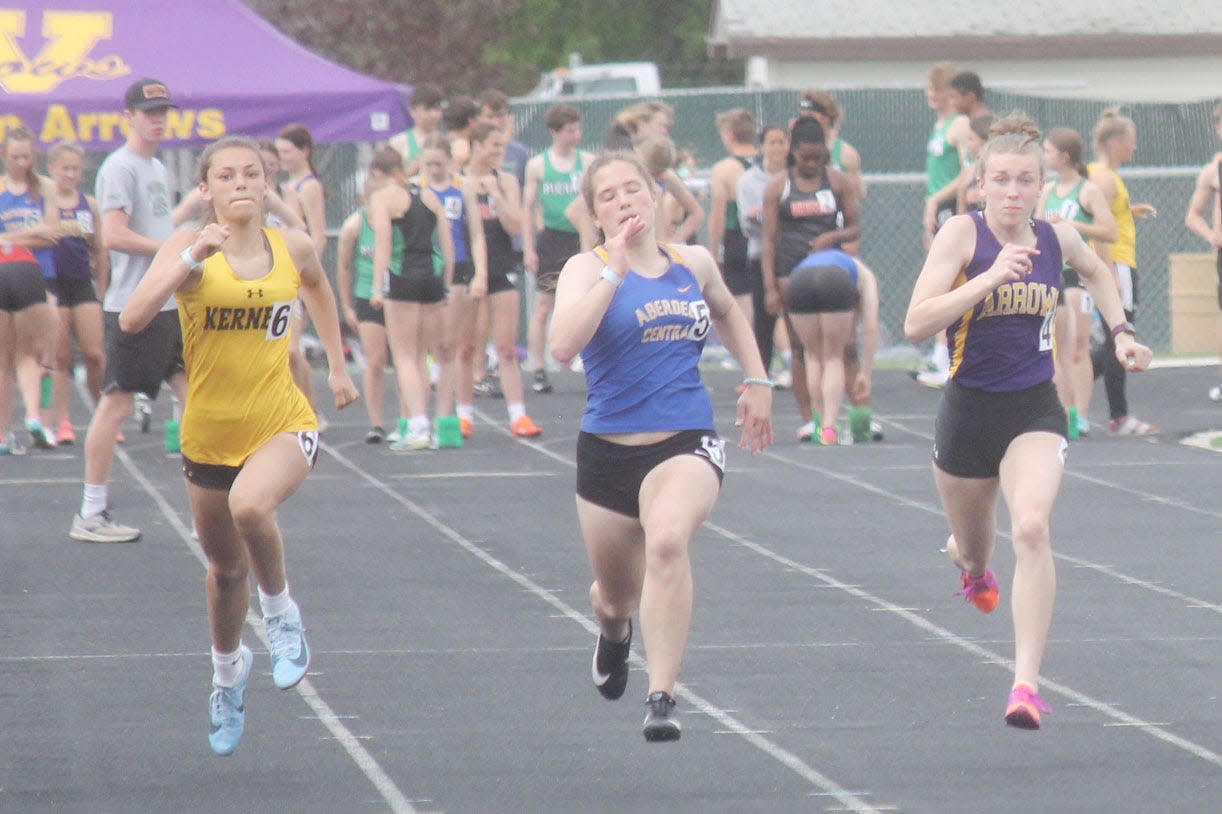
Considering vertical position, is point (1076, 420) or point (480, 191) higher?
point (480, 191)

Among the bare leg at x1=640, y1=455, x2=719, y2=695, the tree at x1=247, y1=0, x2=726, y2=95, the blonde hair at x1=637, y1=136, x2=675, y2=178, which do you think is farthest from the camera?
the tree at x1=247, y1=0, x2=726, y2=95

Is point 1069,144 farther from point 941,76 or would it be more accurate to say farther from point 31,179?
point 31,179

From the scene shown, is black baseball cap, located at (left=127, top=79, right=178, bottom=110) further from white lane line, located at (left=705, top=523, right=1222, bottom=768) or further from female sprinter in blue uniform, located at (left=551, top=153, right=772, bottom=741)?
female sprinter in blue uniform, located at (left=551, top=153, right=772, bottom=741)

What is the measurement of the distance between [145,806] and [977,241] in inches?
130

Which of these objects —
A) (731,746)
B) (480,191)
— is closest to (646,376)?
(731,746)

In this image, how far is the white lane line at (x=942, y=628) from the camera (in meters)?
6.87

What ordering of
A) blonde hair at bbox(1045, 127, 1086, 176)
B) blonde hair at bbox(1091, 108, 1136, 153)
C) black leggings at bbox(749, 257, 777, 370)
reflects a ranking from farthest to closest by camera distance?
black leggings at bbox(749, 257, 777, 370), blonde hair at bbox(1091, 108, 1136, 153), blonde hair at bbox(1045, 127, 1086, 176)

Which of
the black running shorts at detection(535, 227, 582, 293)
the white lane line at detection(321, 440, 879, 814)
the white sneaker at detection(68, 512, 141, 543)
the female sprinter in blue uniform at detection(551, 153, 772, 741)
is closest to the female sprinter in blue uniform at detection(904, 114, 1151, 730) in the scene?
the female sprinter in blue uniform at detection(551, 153, 772, 741)

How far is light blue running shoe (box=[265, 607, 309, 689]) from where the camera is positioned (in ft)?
23.2

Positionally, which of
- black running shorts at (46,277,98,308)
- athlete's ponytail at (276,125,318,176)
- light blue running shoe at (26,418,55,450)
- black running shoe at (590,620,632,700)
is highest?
athlete's ponytail at (276,125,318,176)

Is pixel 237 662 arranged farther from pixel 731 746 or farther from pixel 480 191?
pixel 480 191

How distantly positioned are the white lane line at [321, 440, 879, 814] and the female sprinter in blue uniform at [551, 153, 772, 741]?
47 centimetres

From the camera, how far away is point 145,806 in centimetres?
607

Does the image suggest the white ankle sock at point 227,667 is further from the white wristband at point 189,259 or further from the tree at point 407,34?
the tree at point 407,34
